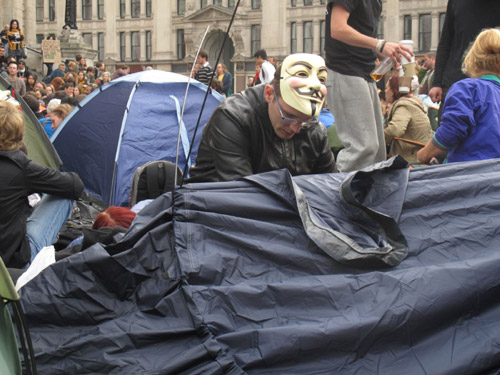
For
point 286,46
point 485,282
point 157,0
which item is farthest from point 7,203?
point 157,0

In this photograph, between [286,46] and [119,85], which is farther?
[286,46]

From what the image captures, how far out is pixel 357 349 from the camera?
2188 mm

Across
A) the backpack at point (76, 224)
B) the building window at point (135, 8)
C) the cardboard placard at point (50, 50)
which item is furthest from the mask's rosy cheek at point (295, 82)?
the building window at point (135, 8)

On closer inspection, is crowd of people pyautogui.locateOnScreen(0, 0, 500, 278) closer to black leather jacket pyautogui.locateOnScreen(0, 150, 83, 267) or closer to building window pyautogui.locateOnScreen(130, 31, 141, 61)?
black leather jacket pyautogui.locateOnScreen(0, 150, 83, 267)

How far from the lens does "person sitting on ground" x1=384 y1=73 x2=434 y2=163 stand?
22.8 ft

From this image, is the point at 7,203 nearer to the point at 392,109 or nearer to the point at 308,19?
the point at 392,109

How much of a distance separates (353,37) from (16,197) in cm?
232

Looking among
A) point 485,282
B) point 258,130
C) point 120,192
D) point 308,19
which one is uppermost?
point 308,19

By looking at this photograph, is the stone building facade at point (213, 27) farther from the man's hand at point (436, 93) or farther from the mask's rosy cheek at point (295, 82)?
the mask's rosy cheek at point (295, 82)

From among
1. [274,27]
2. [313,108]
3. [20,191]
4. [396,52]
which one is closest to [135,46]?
[274,27]

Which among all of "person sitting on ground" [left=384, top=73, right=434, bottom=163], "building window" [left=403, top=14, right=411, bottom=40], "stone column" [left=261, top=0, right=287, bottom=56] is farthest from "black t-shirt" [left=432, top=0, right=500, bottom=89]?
"stone column" [left=261, top=0, right=287, bottom=56]

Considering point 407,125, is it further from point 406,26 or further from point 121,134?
point 406,26

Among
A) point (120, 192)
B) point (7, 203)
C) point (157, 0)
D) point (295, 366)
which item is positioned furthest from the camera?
point (157, 0)

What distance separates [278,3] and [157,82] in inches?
1391
